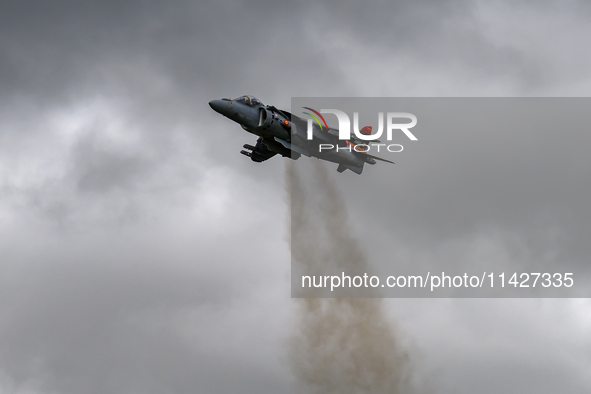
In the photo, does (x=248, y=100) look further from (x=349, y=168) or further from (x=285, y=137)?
(x=349, y=168)

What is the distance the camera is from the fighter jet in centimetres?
9569

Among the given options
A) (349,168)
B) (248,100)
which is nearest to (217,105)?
(248,100)

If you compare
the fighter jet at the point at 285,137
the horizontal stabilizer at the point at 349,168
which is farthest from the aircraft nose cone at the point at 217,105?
the horizontal stabilizer at the point at 349,168

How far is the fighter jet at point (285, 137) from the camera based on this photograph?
95688mm

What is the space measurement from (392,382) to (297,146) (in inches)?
1318

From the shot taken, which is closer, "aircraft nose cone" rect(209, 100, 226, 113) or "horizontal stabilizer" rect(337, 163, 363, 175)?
"aircraft nose cone" rect(209, 100, 226, 113)

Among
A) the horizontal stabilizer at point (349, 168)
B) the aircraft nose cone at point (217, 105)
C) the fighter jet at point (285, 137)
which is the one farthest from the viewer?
the horizontal stabilizer at point (349, 168)

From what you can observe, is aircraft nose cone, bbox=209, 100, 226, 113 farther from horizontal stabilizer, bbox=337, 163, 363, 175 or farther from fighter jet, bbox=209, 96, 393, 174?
horizontal stabilizer, bbox=337, 163, 363, 175

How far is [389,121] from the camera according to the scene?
328ft

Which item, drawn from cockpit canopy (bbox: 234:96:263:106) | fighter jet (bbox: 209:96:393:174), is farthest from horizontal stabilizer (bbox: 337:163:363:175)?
cockpit canopy (bbox: 234:96:263:106)

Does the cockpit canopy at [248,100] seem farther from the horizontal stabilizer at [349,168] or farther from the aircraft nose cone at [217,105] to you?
the horizontal stabilizer at [349,168]

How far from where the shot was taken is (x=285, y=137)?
97938 millimetres

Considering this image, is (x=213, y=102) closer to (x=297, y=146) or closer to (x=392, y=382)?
(x=297, y=146)

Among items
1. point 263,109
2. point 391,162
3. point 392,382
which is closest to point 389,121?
point 391,162
